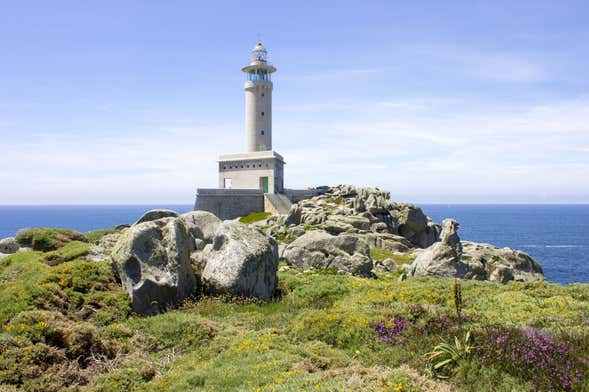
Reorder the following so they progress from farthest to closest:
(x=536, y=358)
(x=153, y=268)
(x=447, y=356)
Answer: (x=153, y=268) → (x=447, y=356) → (x=536, y=358)

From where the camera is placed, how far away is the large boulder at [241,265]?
58.2 feet

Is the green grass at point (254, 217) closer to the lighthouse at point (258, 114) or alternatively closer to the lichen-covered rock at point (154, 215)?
the lighthouse at point (258, 114)

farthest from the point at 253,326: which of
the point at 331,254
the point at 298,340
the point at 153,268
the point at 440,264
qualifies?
the point at 331,254

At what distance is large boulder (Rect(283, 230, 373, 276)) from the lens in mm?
27438

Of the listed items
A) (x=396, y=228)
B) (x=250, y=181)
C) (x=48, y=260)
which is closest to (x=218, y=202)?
(x=250, y=181)

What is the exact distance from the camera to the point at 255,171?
7200cm

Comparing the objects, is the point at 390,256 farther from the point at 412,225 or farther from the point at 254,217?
the point at 254,217

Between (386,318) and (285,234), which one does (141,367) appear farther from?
(285,234)

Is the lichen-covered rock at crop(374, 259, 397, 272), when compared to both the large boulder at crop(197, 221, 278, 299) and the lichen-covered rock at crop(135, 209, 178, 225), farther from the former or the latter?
the lichen-covered rock at crop(135, 209, 178, 225)

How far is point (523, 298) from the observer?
15273 mm

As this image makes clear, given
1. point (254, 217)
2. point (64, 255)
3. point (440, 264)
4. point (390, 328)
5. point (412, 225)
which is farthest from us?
point (254, 217)

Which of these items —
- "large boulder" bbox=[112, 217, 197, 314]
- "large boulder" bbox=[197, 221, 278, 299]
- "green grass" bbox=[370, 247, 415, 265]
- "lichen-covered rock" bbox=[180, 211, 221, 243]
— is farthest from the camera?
"green grass" bbox=[370, 247, 415, 265]

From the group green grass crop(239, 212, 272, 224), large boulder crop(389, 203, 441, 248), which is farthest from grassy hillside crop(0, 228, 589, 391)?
green grass crop(239, 212, 272, 224)

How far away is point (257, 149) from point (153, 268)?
61242 millimetres
